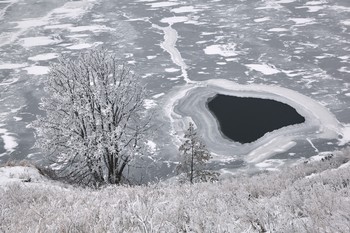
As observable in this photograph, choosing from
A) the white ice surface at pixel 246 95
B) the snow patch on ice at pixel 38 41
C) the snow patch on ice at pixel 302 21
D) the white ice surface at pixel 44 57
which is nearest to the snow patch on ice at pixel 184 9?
the snow patch on ice at pixel 302 21

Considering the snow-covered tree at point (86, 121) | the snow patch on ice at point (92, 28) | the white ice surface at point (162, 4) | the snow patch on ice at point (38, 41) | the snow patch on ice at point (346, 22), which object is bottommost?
the white ice surface at point (162, 4)

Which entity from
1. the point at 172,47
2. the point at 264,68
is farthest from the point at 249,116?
the point at 172,47

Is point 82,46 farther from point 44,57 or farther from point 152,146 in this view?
point 152,146

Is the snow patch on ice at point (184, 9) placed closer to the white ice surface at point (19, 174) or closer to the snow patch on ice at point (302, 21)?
the snow patch on ice at point (302, 21)

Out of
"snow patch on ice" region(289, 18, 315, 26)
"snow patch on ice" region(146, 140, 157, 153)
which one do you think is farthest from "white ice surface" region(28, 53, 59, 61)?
"snow patch on ice" region(289, 18, 315, 26)

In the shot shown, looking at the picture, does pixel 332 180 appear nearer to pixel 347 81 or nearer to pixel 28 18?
pixel 347 81

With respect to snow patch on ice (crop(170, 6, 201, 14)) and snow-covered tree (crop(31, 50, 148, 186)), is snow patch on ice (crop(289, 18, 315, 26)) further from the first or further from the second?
snow-covered tree (crop(31, 50, 148, 186))

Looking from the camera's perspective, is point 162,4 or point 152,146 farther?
point 162,4
